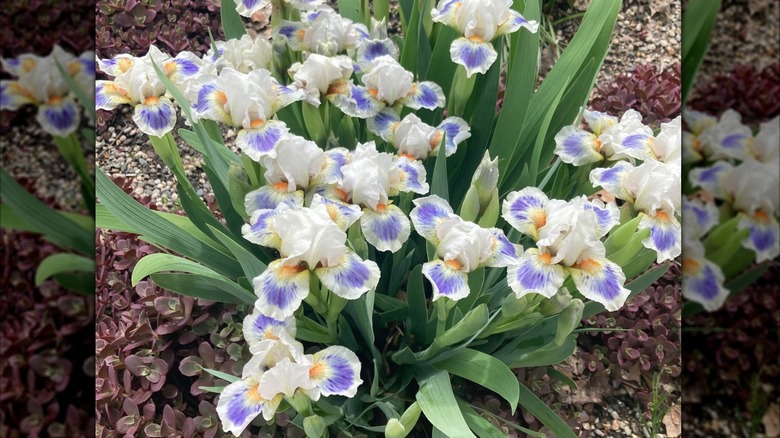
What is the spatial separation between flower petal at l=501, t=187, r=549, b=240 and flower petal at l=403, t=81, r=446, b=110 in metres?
0.28

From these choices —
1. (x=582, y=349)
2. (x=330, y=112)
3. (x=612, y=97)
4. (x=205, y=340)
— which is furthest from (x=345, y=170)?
(x=612, y=97)

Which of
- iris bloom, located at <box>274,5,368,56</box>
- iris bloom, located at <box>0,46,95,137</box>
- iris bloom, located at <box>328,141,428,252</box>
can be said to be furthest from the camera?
iris bloom, located at <box>274,5,368,56</box>

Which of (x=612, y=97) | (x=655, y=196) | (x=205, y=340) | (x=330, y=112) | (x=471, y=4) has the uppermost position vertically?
(x=471, y=4)

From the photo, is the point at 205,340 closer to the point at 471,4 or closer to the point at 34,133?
the point at 471,4

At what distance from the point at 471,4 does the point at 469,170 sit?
321mm

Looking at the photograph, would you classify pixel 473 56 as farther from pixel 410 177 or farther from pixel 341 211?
pixel 341 211

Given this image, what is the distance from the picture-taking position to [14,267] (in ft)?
0.87

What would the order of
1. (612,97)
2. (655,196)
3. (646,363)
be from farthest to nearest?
1. (612,97)
2. (646,363)
3. (655,196)

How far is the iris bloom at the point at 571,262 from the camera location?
0.76 metres

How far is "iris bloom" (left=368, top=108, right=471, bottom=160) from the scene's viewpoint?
1.00 metres

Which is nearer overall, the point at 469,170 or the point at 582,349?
the point at 469,170

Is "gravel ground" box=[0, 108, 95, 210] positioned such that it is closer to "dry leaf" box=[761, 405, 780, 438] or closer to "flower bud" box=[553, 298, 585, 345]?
"dry leaf" box=[761, 405, 780, 438]

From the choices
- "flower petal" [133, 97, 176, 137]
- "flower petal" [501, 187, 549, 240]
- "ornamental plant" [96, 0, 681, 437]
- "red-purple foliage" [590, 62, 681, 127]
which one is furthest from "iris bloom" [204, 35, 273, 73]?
"red-purple foliage" [590, 62, 681, 127]

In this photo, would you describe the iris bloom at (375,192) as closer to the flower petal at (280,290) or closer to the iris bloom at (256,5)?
the flower petal at (280,290)
